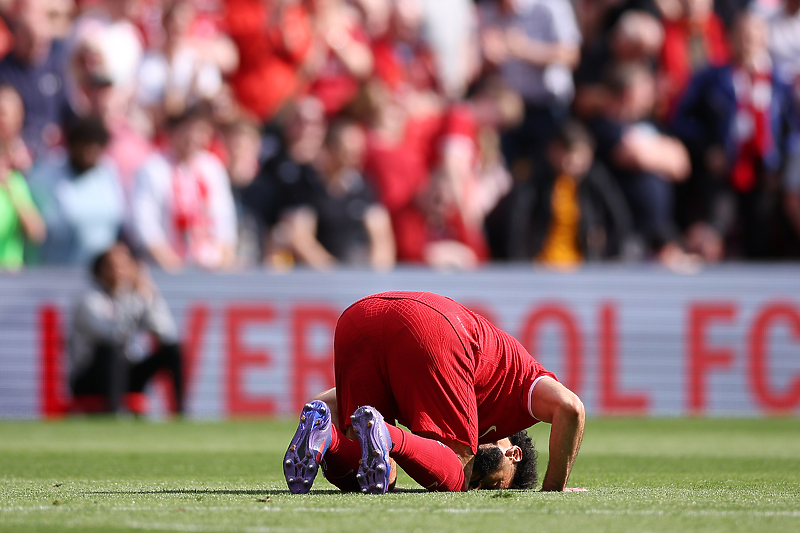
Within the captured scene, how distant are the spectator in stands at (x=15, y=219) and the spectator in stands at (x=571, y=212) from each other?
191 inches

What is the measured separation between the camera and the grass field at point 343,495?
438 cm

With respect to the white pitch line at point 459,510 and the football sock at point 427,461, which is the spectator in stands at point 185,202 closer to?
the football sock at point 427,461

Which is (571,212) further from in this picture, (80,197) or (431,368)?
(431,368)

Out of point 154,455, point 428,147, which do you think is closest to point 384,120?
point 428,147

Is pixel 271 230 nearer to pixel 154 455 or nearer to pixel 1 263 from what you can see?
pixel 1 263

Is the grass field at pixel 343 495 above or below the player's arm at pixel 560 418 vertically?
below

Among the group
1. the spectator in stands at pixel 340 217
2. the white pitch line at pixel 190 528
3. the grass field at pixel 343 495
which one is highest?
the spectator in stands at pixel 340 217

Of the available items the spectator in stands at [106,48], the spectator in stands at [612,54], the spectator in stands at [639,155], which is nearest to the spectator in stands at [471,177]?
the spectator in stands at [612,54]

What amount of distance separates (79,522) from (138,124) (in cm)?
929

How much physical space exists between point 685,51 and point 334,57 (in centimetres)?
408

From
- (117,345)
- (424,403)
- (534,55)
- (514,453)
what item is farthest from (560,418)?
(534,55)

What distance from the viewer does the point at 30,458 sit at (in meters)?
7.69

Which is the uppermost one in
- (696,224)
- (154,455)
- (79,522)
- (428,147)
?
(428,147)

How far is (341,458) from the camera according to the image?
518 cm
